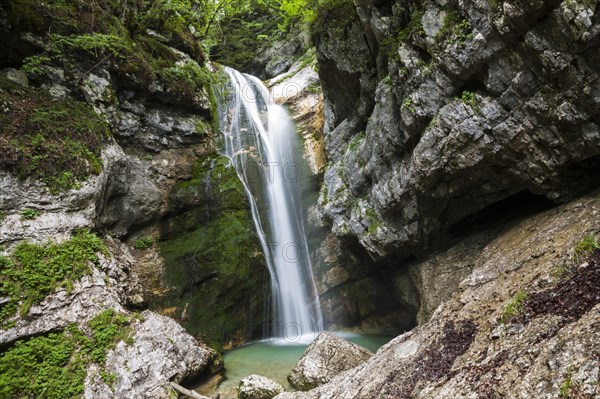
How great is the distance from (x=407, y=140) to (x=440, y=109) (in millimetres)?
1185

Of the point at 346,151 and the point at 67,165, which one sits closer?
the point at 67,165

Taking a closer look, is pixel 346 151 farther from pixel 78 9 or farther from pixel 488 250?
pixel 78 9

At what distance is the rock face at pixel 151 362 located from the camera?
702 centimetres

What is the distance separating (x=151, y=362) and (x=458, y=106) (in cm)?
822

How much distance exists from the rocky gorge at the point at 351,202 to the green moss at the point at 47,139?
0.05 meters

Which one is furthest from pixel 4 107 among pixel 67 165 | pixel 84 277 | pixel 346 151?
pixel 346 151

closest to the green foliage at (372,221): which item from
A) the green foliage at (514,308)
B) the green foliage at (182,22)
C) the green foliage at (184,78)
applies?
the green foliage at (514,308)

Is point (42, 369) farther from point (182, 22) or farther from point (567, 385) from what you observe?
point (182, 22)

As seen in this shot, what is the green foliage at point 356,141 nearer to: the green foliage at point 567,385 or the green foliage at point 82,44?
the green foliage at point 82,44

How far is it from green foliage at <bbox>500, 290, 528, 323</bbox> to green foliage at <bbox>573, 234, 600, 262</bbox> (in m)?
0.78

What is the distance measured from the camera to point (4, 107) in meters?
8.73

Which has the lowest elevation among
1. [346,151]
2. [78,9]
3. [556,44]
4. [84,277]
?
[84,277]

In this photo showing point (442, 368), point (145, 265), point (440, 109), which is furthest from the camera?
point (145, 265)

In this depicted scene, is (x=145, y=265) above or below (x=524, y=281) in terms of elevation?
above
